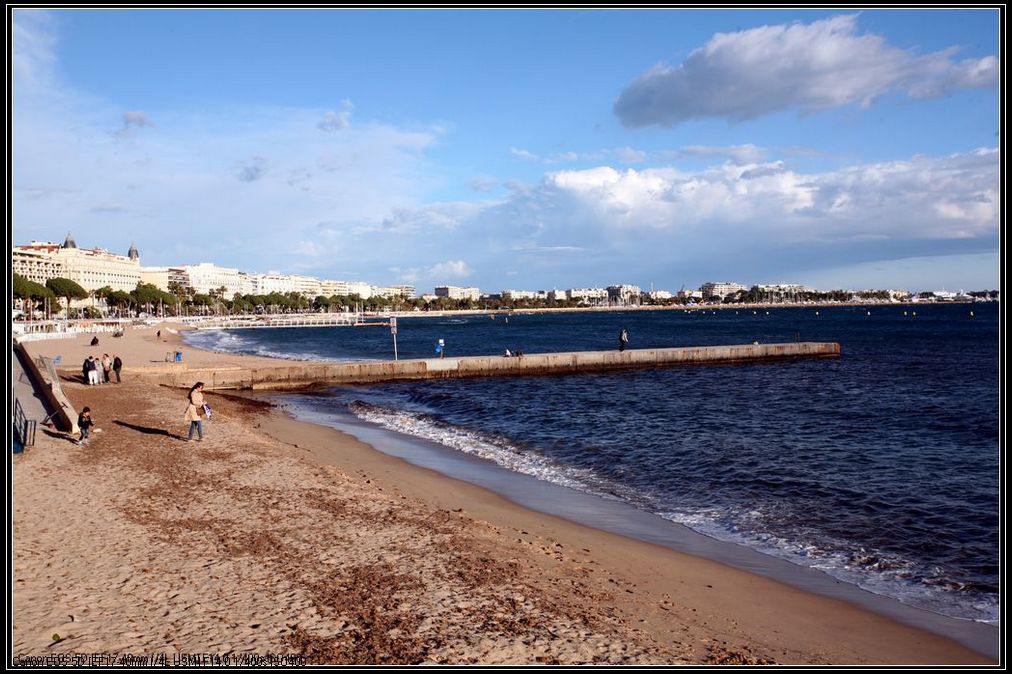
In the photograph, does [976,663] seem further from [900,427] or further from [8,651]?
[900,427]

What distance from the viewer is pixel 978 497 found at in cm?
1340

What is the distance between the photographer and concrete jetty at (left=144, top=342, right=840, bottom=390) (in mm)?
34531

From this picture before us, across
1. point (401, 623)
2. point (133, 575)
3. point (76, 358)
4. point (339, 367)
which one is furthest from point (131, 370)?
point (401, 623)

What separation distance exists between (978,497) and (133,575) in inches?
584

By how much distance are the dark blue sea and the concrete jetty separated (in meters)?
1.96

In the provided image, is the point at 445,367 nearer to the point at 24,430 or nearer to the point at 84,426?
the point at 84,426

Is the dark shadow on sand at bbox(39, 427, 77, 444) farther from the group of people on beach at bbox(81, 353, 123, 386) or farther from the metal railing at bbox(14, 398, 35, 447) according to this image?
the group of people on beach at bbox(81, 353, 123, 386)

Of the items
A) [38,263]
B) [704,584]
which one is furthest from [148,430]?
[38,263]

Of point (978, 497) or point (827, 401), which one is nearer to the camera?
point (978, 497)

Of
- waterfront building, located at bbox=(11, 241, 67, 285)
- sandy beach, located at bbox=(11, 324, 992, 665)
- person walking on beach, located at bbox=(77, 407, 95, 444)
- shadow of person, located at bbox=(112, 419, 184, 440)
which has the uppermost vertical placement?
waterfront building, located at bbox=(11, 241, 67, 285)

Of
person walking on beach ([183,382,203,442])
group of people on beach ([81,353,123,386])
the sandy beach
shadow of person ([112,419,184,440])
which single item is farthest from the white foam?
group of people on beach ([81,353,123,386])

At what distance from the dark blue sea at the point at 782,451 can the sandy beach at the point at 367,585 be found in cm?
234

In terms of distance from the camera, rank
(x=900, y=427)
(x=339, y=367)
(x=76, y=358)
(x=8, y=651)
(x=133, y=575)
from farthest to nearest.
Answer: (x=76, y=358)
(x=339, y=367)
(x=900, y=427)
(x=133, y=575)
(x=8, y=651)

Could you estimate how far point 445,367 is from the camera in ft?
132
